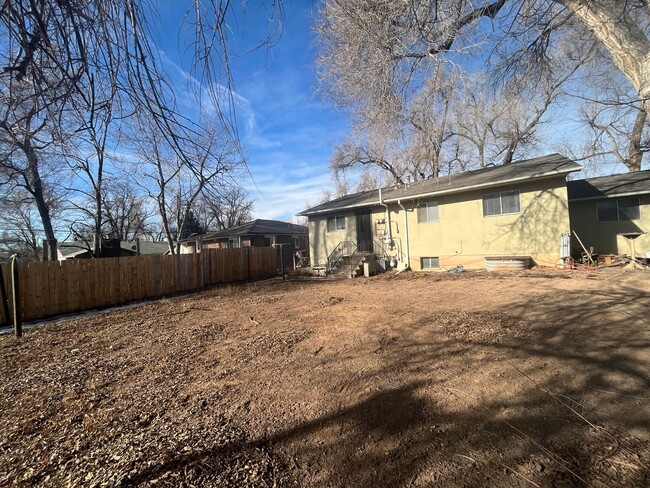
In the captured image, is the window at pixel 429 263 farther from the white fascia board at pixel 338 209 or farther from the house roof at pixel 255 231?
the house roof at pixel 255 231

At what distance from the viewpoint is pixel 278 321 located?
580 cm

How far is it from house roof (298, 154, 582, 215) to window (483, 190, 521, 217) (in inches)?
23.8

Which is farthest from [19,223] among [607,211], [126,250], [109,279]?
[607,211]

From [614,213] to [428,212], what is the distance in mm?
7884

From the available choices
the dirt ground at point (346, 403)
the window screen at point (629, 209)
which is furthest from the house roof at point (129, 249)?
the window screen at point (629, 209)

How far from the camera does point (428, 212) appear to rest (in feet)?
46.9

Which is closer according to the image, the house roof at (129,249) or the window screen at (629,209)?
the window screen at (629,209)

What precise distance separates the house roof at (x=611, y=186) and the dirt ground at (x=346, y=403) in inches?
423

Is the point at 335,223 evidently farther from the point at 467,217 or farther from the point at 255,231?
the point at 255,231

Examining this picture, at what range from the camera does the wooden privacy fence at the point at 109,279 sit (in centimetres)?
753

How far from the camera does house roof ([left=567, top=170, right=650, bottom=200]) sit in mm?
12786

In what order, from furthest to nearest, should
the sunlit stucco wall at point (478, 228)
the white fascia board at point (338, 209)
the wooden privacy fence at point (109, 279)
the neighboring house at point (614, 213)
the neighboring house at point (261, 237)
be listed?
1. the neighboring house at point (261, 237)
2. the white fascia board at point (338, 209)
3. the neighboring house at point (614, 213)
4. the sunlit stucco wall at point (478, 228)
5. the wooden privacy fence at point (109, 279)

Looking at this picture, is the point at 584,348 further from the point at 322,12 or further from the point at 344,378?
the point at 322,12

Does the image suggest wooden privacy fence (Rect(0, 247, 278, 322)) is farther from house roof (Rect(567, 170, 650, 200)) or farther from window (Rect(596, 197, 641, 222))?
window (Rect(596, 197, 641, 222))
